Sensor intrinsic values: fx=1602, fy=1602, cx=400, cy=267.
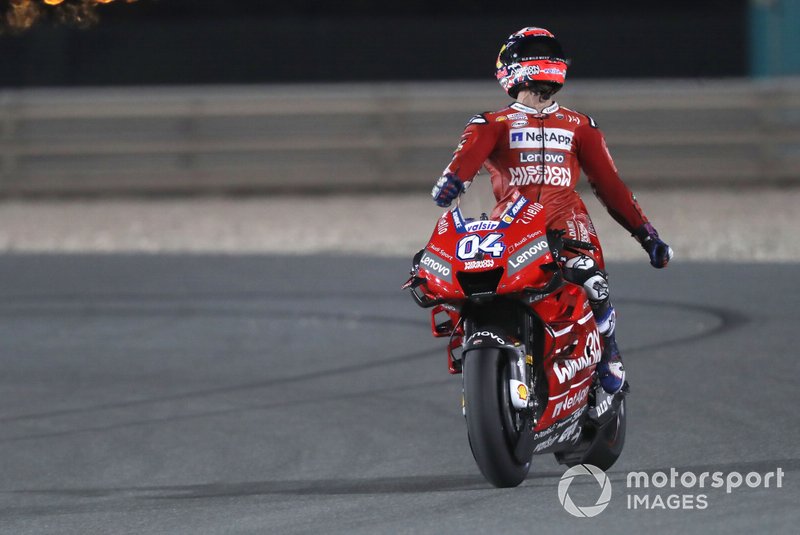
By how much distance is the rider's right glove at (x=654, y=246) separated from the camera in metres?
6.16

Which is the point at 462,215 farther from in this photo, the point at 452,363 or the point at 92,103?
the point at 92,103

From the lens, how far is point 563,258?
19.5 ft

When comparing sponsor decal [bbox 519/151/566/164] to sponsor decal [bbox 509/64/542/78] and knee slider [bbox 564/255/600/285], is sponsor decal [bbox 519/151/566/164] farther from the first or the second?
knee slider [bbox 564/255/600/285]

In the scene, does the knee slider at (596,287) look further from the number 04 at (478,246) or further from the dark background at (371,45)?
the dark background at (371,45)

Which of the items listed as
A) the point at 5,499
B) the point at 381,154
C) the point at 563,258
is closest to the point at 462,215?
the point at 563,258

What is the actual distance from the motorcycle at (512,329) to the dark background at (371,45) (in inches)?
615

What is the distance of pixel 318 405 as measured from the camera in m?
8.31

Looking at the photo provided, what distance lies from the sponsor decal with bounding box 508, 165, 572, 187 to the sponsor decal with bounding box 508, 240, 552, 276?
556 mm

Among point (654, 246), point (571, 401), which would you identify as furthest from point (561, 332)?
point (654, 246)

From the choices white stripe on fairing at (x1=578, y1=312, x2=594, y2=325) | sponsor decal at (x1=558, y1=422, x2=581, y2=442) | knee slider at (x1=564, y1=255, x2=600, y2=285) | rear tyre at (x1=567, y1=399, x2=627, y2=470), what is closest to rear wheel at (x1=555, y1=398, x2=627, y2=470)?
rear tyre at (x1=567, y1=399, x2=627, y2=470)

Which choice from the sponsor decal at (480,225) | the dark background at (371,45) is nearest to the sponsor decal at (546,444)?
the sponsor decal at (480,225)

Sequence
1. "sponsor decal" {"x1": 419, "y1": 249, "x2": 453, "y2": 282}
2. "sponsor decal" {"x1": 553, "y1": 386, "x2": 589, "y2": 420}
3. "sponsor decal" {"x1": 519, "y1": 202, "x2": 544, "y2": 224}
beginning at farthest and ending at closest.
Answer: "sponsor decal" {"x1": 553, "y1": 386, "x2": 589, "y2": 420} → "sponsor decal" {"x1": 519, "y1": 202, "x2": 544, "y2": 224} → "sponsor decal" {"x1": 419, "y1": 249, "x2": 453, "y2": 282}

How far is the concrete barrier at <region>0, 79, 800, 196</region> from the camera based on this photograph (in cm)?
1827

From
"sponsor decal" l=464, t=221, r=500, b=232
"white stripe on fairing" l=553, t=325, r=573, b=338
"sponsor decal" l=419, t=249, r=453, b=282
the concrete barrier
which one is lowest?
the concrete barrier
